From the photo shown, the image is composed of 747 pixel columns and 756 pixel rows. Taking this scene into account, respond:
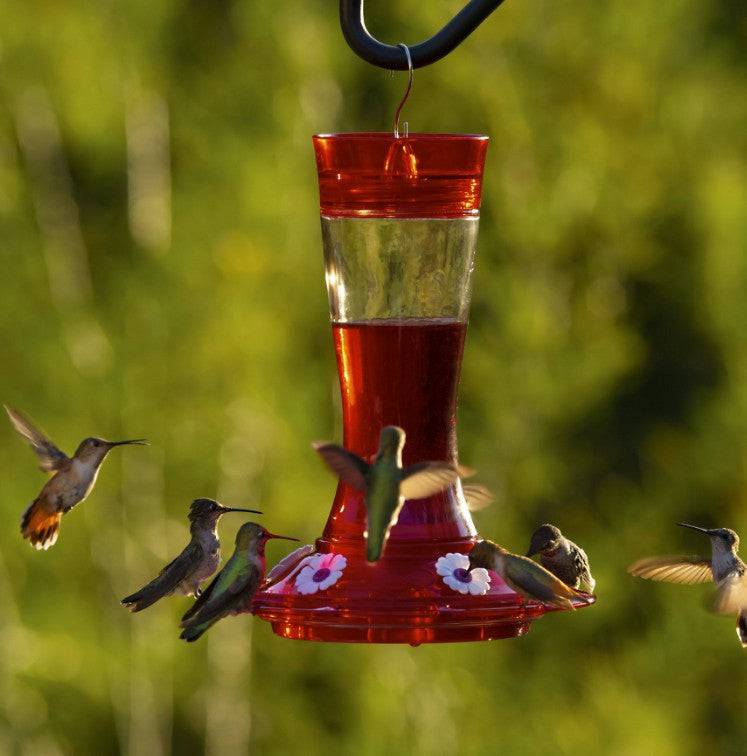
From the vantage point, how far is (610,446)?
412 inches

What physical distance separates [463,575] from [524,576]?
14 cm

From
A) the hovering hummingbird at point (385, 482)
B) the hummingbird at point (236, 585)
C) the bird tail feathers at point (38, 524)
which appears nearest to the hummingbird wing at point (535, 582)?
the hovering hummingbird at point (385, 482)

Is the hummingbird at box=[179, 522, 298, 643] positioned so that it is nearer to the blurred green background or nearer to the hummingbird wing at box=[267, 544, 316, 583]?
the hummingbird wing at box=[267, 544, 316, 583]

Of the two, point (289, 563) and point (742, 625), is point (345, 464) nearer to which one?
point (289, 563)

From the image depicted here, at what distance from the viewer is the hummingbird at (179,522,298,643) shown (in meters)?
3.80

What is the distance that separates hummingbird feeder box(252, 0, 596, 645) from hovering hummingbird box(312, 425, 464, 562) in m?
0.16

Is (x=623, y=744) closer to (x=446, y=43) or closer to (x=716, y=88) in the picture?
(x=716, y=88)

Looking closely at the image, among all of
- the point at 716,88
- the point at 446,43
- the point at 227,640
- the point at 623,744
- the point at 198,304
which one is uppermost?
the point at 446,43

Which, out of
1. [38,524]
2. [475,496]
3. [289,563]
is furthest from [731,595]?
[38,524]

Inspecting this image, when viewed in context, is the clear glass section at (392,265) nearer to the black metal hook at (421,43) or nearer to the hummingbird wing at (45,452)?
the black metal hook at (421,43)

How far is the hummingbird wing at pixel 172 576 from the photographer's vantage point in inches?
170

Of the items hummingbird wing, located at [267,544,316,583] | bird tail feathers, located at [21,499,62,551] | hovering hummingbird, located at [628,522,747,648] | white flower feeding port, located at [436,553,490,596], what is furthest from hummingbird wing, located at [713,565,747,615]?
bird tail feathers, located at [21,499,62,551]

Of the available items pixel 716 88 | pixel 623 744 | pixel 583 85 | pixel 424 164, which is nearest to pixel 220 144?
pixel 583 85

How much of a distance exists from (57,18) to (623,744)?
15.9 feet
